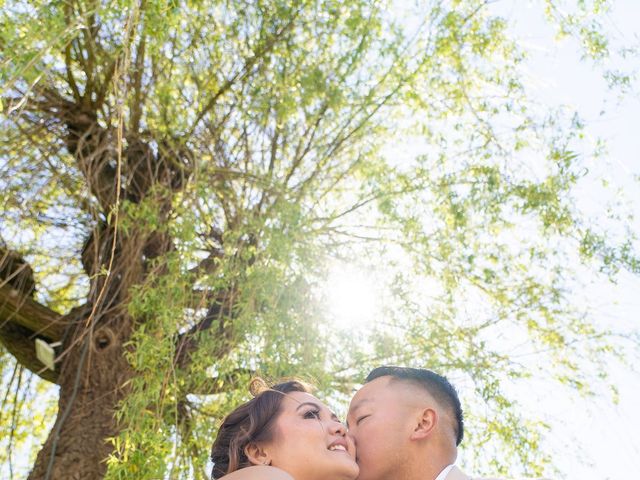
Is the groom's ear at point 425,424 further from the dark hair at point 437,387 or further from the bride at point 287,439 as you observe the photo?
the bride at point 287,439

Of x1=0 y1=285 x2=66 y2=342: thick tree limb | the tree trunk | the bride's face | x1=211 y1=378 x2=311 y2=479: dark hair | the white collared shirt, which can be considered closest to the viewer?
the bride's face

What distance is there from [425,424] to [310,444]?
521 millimetres

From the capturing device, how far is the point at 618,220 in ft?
18.1

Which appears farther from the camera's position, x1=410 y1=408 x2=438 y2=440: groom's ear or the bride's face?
x1=410 y1=408 x2=438 y2=440: groom's ear

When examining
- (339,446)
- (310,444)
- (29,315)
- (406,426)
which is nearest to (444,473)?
(406,426)

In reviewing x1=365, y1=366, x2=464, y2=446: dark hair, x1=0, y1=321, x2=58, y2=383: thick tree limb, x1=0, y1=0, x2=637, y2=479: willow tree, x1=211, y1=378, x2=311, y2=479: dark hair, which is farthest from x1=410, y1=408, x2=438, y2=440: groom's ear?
x1=0, y1=321, x2=58, y2=383: thick tree limb

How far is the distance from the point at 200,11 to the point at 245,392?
2484 mm

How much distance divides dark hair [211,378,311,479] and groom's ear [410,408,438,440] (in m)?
0.48

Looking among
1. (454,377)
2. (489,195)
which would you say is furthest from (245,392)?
(489,195)

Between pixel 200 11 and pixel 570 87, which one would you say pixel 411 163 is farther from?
pixel 200 11

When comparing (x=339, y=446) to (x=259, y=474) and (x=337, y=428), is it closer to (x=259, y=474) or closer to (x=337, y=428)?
(x=337, y=428)

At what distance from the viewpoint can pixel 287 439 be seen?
2.93 meters

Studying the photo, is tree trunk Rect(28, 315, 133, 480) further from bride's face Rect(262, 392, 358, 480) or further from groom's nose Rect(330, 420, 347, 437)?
groom's nose Rect(330, 420, 347, 437)

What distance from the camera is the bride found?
2.81 metres
